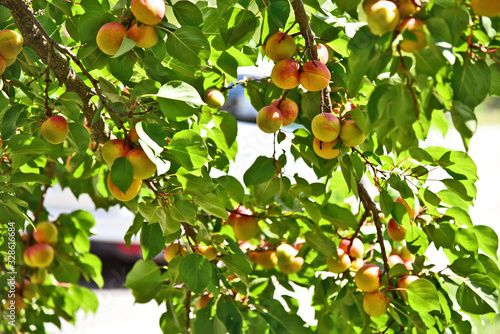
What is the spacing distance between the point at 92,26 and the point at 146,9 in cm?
10

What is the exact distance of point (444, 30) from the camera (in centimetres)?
42

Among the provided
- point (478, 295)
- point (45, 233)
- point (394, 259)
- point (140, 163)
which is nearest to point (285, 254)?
point (394, 259)

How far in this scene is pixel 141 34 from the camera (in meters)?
0.62

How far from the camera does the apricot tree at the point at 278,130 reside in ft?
1.51

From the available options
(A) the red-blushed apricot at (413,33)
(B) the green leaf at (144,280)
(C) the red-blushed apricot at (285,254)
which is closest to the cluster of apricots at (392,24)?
(A) the red-blushed apricot at (413,33)

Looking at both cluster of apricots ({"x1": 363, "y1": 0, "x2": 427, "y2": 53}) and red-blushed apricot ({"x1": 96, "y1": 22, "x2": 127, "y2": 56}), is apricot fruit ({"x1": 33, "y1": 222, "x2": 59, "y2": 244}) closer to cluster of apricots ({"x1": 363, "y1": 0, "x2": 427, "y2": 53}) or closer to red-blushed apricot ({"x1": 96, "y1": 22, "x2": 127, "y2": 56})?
red-blushed apricot ({"x1": 96, "y1": 22, "x2": 127, "y2": 56})

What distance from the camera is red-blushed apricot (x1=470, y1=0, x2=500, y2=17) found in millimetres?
433

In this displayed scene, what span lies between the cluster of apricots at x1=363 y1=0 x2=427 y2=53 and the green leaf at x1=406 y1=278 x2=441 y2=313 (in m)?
0.43

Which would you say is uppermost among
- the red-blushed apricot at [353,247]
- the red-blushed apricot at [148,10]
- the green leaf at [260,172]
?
the red-blushed apricot at [148,10]

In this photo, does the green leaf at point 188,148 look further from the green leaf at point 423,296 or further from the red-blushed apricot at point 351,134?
the green leaf at point 423,296

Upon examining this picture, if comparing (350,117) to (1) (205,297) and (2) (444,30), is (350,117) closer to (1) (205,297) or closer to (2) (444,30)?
(2) (444,30)

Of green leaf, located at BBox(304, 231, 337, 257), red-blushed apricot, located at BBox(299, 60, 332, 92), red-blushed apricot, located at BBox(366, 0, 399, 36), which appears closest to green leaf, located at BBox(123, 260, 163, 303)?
green leaf, located at BBox(304, 231, 337, 257)

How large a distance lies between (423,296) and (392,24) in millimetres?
470

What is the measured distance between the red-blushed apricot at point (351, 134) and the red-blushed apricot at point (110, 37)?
0.29 m
